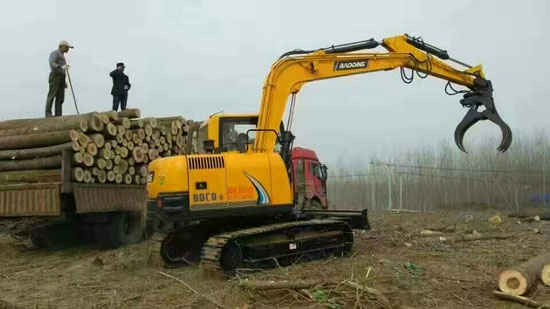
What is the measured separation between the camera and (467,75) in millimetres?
10945

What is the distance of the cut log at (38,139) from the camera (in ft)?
34.7

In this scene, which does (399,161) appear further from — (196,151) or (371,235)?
(196,151)

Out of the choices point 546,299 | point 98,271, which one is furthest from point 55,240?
point 546,299

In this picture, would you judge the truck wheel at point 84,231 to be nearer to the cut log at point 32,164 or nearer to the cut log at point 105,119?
the cut log at point 32,164

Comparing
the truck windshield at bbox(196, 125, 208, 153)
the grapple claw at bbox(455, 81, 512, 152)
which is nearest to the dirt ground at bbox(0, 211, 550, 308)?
the truck windshield at bbox(196, 125, 208, 153)

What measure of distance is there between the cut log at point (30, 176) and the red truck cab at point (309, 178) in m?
4.85

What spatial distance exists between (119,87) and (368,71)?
6.91m

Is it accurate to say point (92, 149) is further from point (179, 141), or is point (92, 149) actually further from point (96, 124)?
point (179, 141)

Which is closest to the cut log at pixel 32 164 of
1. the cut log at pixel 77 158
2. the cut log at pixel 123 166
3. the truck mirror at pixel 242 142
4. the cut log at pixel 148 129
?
the cut log at pixel 77 158

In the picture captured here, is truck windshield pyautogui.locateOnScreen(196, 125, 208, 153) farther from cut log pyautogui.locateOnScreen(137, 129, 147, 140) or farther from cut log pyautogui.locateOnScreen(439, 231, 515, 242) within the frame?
cut log pyautogui.locateOnScreen(439, 231, 515, 242)

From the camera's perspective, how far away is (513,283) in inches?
239

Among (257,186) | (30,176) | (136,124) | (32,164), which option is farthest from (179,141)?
(257,186)

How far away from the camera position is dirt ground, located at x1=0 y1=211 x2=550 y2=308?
5904 millimetres

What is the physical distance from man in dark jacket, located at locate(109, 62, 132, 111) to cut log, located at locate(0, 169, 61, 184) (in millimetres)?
3691
